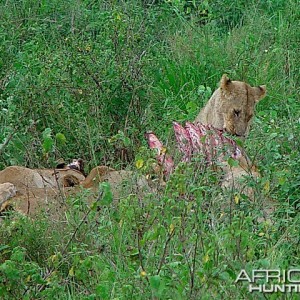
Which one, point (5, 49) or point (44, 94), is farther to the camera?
point (5, 49)

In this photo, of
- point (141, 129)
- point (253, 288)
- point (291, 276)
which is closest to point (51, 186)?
point (141, 129)

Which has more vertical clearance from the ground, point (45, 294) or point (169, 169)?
point (45, 294)

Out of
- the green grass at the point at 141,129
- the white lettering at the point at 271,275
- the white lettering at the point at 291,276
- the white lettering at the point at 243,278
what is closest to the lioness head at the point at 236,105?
the green grass at the point at 141,129

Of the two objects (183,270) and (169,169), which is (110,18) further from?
(183,270)

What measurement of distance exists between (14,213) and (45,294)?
1155 mm

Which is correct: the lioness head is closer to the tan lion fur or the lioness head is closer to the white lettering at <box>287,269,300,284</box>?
the tan lion fur

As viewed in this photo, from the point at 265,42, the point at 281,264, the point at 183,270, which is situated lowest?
the point at 265,42

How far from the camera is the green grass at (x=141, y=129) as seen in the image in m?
3.84

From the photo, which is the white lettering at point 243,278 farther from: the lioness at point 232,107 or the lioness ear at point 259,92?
the lioness ear at point 259,92

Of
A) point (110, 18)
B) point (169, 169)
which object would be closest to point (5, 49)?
point (110, 18)

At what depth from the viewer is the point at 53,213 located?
16.4 ft

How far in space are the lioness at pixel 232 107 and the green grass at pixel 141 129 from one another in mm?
140

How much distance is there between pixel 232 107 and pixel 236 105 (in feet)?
0.10

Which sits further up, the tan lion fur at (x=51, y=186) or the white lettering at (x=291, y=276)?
the white lettering at (x=291, y=276)
